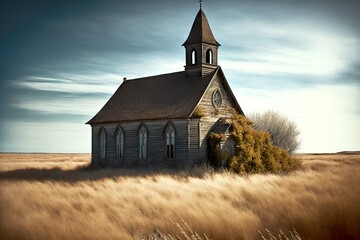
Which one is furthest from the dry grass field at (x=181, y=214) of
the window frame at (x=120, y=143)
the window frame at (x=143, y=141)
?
the window frame at (x=120, y=143)

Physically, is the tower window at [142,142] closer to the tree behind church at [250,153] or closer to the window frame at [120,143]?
the window frame at [120,143]

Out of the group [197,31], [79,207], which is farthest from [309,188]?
[197,31]

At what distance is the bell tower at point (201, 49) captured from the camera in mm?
30094

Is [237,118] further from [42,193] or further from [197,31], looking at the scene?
[42,193]

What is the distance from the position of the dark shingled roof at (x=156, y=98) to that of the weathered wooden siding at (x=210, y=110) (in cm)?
52

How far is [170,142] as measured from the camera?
29062mm

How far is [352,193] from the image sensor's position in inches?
390

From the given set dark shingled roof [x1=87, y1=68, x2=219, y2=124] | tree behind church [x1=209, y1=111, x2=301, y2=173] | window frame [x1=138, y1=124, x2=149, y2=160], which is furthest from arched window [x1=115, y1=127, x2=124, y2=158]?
tree behind church [x1=209, y1=111, x2=301, y2=173]

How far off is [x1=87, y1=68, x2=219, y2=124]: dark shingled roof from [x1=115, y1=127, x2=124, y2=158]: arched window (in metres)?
1.04

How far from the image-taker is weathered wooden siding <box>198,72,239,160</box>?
28047 millimetres

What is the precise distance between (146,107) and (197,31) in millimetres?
6794

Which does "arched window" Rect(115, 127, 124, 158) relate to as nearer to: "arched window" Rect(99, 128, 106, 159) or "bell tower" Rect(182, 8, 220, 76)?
"arched window" Rect(99, 128, 106, 159)

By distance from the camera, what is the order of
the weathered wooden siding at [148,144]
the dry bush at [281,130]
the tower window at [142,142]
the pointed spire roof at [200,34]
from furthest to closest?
the dry bush at [281,130] → the tower window at [142,142] → the pointed spire roof at [200,34] → the weathered wooden siding at [148,144]

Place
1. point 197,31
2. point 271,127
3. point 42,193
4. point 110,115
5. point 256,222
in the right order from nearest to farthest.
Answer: point 256,222, point 42,193, point 197,31, point 110,115, point 271,127
